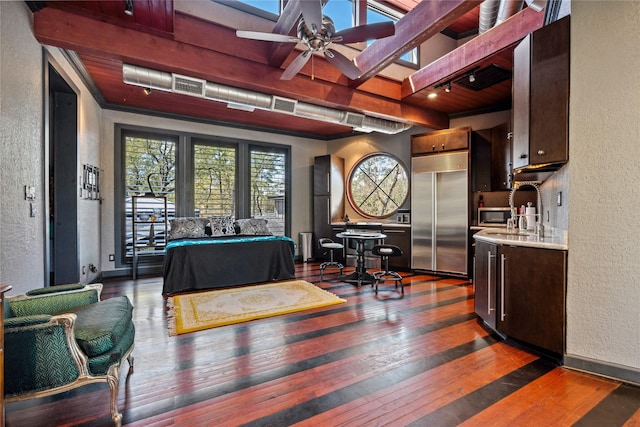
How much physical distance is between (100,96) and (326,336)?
5150 millimetres

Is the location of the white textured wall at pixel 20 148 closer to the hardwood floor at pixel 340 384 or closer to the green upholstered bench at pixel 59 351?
the green upholstered bench at pixel 59 351

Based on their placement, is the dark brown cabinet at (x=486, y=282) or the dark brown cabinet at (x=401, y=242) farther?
the dark brown cabinet at (x=401, y=242)

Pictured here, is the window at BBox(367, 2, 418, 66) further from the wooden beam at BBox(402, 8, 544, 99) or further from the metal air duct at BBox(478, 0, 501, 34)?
the metal air duct at BBox(478, 0, 501, 34)

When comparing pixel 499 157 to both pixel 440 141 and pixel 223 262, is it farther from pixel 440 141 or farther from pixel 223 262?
pixel 223 262

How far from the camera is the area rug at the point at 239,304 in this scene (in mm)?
3310

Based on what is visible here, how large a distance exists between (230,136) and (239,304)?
13.0ft

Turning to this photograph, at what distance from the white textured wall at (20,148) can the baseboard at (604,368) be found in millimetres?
4206

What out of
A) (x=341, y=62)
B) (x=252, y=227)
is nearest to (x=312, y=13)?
(x=341, y=62)

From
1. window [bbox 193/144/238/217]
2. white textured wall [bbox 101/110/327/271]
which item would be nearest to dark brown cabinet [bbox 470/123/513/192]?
white textured wall [bbox 101/110/327/271]

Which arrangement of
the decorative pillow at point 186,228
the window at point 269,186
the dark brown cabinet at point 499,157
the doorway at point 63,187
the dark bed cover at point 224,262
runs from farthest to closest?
the window at point 269,186, the decorative pillow at point 186,228, the dark brown cabinet at point 499,157, the dark bed cover at point 224,262, the doorway at point 63,187

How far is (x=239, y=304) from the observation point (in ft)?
12.8

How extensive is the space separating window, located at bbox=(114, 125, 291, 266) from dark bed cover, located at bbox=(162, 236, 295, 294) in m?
1.35

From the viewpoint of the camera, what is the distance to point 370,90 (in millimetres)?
4719

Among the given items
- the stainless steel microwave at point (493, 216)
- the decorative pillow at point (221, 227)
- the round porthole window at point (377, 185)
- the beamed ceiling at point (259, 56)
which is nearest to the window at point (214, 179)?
the decorative pillow at point (221, 227)
